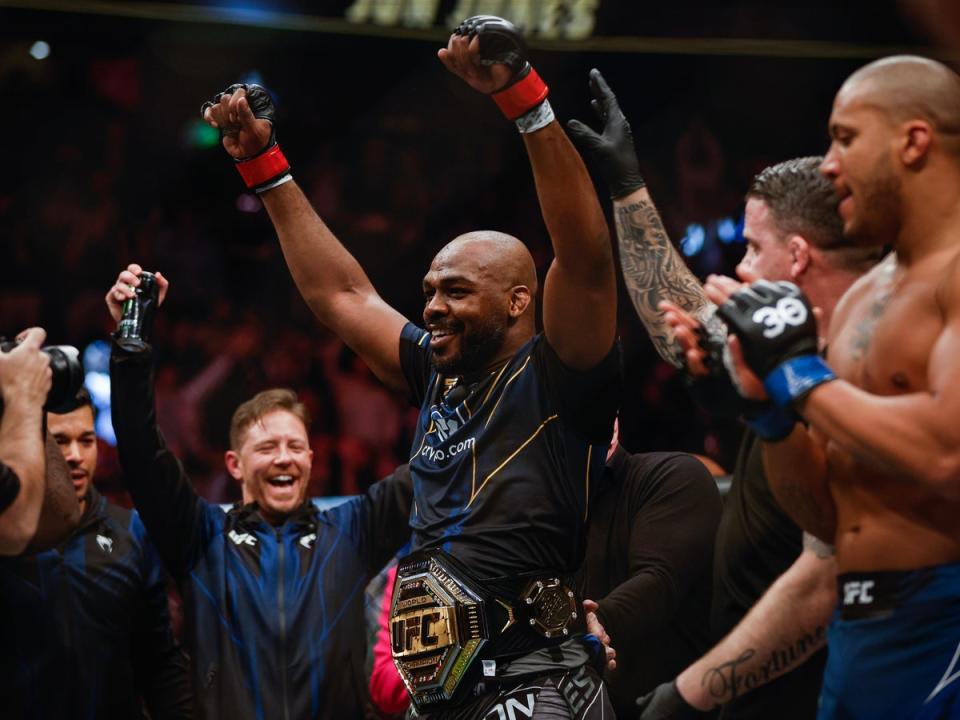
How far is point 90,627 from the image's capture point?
2.88 metres

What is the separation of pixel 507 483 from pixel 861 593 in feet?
2.39

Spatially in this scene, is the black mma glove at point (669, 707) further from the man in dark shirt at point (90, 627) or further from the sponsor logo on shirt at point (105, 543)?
the sponsor logo on shirt at point (105, 543)

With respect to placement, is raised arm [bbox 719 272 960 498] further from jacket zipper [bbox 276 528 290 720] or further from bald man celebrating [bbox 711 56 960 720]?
jacket zipper [bbox 276 528 290 720]

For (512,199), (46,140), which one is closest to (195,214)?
(46,140)

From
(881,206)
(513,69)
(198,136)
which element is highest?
(198,136)

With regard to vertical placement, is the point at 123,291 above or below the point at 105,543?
above

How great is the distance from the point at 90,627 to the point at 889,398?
1.97 meters

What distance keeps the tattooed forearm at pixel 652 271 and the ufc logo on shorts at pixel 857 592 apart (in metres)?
0.85

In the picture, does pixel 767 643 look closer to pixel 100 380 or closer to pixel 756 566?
pixel 756 566

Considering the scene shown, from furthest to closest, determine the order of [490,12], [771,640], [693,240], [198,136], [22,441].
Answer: [693,240] → [198,136] → [490,12] → [22,441] → [771,640]

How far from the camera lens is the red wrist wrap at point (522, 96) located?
2.15 metres

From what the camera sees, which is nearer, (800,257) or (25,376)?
(800,257)

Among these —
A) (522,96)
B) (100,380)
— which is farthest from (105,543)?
(100,380)

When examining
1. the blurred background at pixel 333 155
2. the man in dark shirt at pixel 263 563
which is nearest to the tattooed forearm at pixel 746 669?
the man in dark shirt at pixel 263 563
